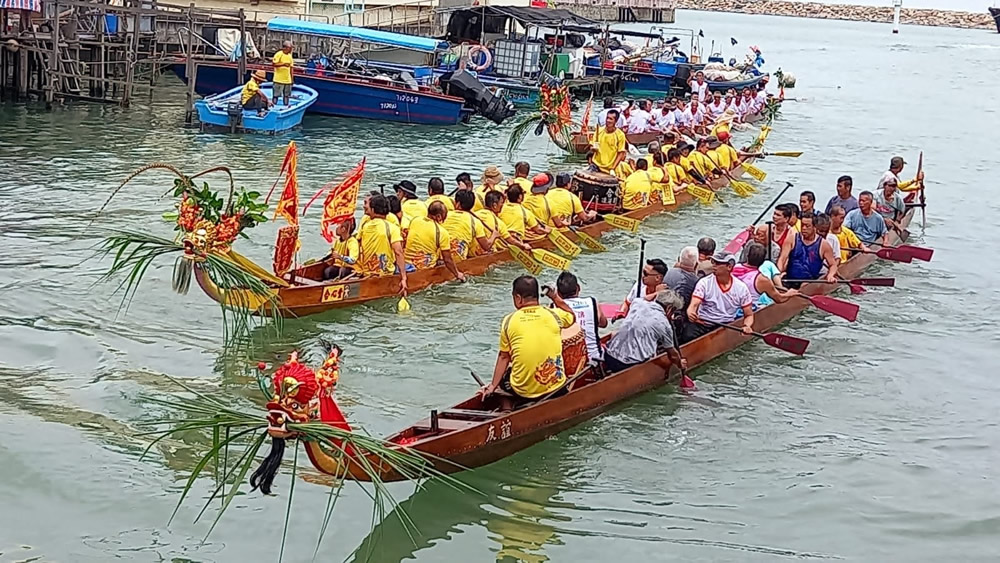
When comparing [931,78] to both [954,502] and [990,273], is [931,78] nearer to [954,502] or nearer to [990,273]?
[990,273]

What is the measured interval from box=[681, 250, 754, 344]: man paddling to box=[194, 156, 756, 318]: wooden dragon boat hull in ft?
10.8

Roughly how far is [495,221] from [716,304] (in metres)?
3.68

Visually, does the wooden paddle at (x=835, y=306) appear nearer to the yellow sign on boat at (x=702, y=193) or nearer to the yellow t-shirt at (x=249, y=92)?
the yellow sign on boat at (x=702, y=193)

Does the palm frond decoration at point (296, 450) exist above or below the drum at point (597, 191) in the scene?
below

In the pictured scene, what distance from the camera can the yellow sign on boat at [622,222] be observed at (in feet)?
54.1

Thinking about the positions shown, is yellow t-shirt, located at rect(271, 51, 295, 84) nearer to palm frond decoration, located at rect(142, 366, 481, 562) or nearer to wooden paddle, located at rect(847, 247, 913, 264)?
wooden paddle, located at rect(847, 247, 913, 264)

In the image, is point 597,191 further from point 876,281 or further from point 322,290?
point 322,290

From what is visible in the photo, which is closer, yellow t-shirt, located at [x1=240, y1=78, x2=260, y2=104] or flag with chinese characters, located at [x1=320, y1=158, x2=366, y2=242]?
flag with chinese characters, located at [x1=320, y1=158, x2=366, y2=242]

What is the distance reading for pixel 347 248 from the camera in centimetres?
1215

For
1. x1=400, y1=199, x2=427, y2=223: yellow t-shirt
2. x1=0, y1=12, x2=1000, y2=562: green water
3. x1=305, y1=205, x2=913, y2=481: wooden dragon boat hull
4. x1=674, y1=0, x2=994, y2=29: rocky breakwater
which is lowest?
x1=0, y1=12, x2=1000, y2=562: green water

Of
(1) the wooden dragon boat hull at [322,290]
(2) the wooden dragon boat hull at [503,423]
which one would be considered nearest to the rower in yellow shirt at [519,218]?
(1) the wooden dragon boat hull at [322,290]

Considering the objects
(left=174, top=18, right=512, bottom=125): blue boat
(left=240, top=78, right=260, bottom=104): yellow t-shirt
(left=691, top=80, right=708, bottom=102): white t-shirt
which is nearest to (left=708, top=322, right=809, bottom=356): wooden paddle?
(left=240, top=78, right=260, bottom=104): yellow t-shirt

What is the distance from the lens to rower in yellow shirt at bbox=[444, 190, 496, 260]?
43.4 ft

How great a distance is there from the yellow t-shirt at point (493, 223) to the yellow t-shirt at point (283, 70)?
42.3 feet
